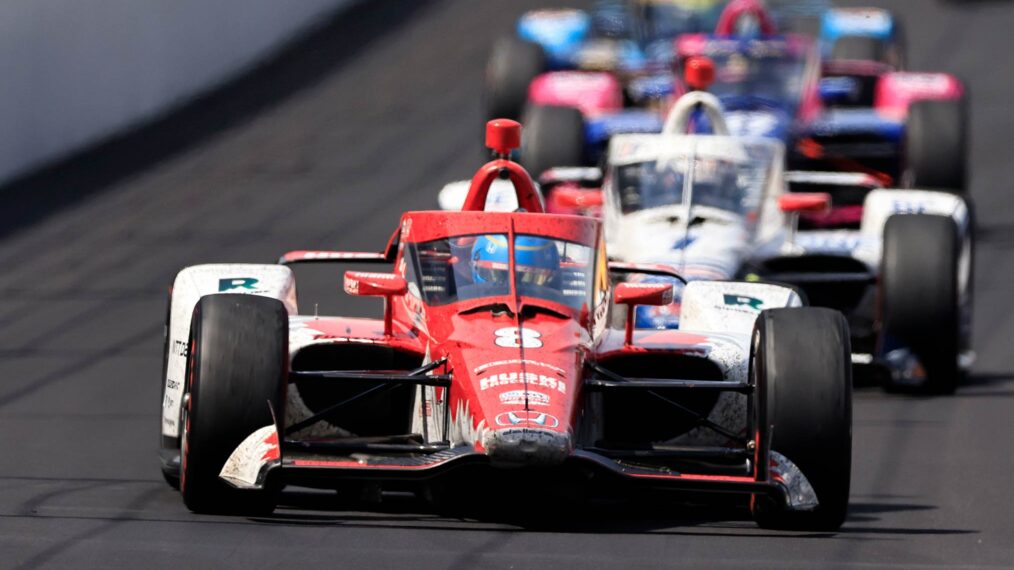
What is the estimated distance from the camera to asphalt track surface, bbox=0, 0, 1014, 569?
7938mm

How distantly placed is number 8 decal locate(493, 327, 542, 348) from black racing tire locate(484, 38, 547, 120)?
40.1ft

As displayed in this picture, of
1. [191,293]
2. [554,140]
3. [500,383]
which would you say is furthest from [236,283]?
[554,140]

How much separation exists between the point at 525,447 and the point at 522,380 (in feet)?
1.60

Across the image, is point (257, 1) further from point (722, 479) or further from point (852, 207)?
point (722, 479)

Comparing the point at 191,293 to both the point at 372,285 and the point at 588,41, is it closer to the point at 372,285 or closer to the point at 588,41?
the point at 372,285

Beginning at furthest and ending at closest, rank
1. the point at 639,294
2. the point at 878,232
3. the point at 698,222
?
the point at 878,232 < the point at 698,222 < the point at 639,294

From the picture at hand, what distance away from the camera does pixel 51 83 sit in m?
19.6

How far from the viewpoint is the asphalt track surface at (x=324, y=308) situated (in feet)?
26.0

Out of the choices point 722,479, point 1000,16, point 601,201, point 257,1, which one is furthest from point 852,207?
point 1000,16

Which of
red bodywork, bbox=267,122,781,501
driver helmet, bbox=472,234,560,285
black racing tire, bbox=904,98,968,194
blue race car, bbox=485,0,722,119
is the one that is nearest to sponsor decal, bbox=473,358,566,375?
red bodywork, bbox=267,122,781,501

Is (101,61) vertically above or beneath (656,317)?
above

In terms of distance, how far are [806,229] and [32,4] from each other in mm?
7472

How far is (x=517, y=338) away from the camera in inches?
347

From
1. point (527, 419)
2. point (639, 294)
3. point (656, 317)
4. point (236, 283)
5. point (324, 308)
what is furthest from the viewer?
point (324, 308)
